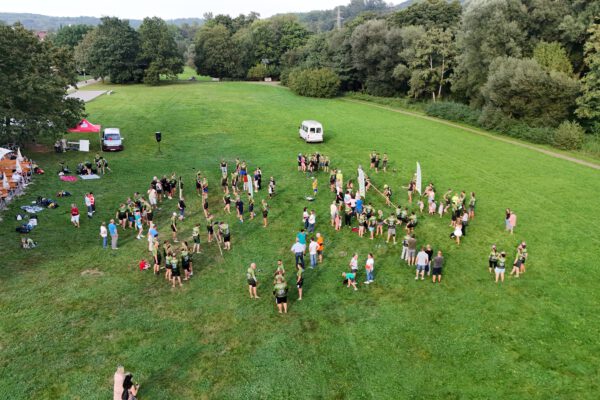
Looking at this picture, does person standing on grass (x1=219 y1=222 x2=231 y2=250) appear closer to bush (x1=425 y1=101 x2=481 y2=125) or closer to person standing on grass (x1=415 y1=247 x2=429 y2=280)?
person standing on grass (x1=415 y1=247 x2=429 y2=280)

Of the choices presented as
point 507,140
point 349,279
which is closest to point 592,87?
point 507,140

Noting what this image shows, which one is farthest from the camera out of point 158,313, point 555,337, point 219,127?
point 219,127

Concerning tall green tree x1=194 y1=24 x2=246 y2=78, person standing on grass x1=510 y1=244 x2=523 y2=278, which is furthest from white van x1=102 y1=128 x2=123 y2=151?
tall green tree x1=194 y1=24 x2=246 y2=78

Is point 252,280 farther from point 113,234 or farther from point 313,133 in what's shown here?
point 313,133

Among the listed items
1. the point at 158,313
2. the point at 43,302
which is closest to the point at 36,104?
the point at 43,302

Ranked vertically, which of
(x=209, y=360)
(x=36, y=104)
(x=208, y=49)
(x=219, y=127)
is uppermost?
(x=208, y=49)

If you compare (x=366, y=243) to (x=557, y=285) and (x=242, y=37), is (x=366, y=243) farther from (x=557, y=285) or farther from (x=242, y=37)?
(x=242, y=37)
